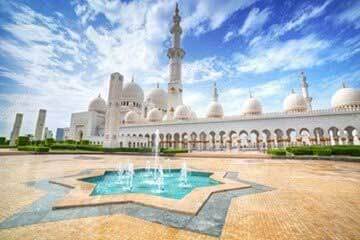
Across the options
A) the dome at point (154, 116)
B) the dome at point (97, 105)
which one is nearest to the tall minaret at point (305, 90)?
the dome at point (154, 116)

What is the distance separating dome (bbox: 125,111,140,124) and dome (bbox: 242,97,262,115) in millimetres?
25202

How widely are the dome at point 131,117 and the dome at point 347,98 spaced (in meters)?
41.6

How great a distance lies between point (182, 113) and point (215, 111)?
7.52 meters

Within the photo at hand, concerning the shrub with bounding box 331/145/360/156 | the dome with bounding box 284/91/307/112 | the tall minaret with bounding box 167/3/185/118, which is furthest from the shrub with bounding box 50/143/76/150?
the dome with bounding box 284/91/307/112

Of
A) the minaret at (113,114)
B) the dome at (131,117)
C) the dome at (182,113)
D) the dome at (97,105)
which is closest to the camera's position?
the minaret at (113,114)

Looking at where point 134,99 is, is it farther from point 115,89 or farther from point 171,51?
point 171,51

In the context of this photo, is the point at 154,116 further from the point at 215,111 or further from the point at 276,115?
the point at 276,115

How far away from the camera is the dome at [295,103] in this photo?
122 ft

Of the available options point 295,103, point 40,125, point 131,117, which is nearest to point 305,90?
point 295,103

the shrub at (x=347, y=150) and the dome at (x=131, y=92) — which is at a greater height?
the dome at (x=131, y=92)

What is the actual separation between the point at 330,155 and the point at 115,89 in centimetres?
3744

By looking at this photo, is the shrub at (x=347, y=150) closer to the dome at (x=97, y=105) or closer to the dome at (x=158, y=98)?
the dome at (x=158, y=98)

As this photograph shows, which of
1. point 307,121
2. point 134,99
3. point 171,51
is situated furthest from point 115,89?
point 307,121

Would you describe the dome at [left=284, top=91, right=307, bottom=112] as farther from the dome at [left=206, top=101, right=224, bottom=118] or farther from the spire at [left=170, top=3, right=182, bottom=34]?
the spire at [left=170, top=3, right=182, bottom=34]
